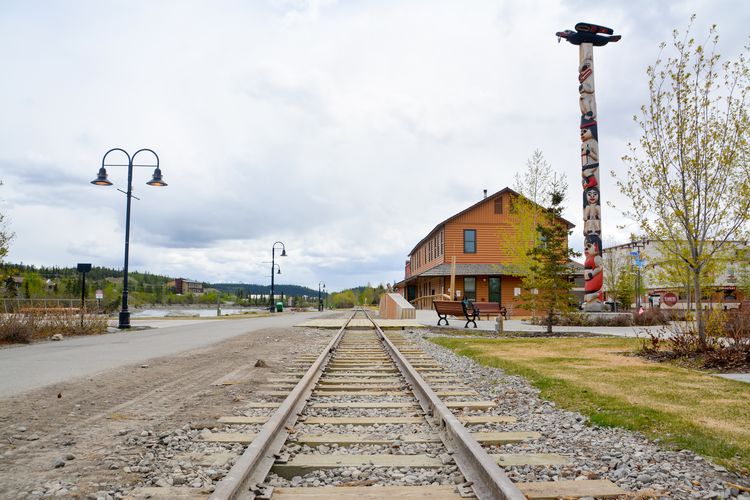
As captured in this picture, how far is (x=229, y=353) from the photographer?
1269cm

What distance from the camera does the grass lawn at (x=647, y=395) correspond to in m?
4.78

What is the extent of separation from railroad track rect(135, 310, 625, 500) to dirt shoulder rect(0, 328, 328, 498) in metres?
0.75

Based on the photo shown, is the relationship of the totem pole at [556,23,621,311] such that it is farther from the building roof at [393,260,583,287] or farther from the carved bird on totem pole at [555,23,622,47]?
the building roof at [393,260,583,287]

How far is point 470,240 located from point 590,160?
50.3 feet

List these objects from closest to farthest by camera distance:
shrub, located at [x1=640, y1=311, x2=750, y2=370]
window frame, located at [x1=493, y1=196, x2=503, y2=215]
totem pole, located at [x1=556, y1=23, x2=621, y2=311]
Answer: shrub, located at [x1=640, y1=311, x2=750, y2=370] → totem pole, located at [x1=556, y1=23, x2=621, y2=311] → window frame, located at [x1=493, y1=196, x2=503, y2=215]

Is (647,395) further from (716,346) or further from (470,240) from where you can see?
(470,240)

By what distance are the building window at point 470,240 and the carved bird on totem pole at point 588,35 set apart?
1592 cm

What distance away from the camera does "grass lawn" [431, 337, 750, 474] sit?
15.7 ft

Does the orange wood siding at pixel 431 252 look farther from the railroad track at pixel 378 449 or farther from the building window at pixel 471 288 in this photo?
the railroad track at pixel 378 449

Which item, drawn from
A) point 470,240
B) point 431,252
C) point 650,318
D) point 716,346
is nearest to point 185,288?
point 431,252

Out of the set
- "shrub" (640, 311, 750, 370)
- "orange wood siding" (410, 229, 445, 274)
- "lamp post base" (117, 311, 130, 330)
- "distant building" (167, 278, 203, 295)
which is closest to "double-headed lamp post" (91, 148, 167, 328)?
"lamp post base" (117, 311, 130, 330)

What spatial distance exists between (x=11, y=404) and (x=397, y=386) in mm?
4907

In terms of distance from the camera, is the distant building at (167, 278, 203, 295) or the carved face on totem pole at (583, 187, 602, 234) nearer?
the carved face on totem pole at (583, 187, 602, 234)

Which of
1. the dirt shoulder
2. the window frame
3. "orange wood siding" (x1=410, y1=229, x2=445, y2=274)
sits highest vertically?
the window frame
